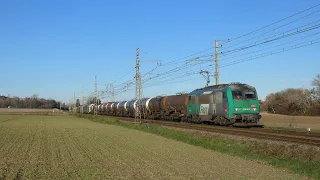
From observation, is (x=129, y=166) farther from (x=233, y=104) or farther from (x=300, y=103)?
(x=300, y=103)

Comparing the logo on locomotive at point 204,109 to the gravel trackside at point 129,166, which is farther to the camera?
the logo on locomotive at point 204,109

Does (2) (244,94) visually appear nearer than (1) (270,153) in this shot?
No

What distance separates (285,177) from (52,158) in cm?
935

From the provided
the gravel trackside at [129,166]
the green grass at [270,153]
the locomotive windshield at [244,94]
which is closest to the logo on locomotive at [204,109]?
the locomotive windshield at [244,94]

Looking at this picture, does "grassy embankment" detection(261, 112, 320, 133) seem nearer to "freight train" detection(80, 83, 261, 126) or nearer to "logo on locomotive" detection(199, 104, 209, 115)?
"freight train" detection(80, 83, 261, 126)

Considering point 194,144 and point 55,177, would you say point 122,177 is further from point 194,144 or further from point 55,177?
point 194,144

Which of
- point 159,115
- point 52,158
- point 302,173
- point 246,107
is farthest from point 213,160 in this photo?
point 159,115


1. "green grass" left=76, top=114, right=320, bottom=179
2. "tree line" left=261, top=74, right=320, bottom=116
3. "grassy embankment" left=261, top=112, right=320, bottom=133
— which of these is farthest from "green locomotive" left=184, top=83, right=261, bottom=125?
"tree line" left=261, top=74, right=320, bottom=116

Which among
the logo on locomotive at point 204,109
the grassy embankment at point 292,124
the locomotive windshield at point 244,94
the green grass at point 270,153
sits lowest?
the green grass at point 270,153

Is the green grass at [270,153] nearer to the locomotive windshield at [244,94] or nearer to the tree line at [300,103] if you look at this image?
the locomotive windshield at [244,94]

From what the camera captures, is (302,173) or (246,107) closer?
(302,173)

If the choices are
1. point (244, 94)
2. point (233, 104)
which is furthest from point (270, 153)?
point (244, 94)

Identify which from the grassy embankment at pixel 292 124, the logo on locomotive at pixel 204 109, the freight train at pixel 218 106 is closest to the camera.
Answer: the freight train at pixel 218 106

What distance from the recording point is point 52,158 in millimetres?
15852
